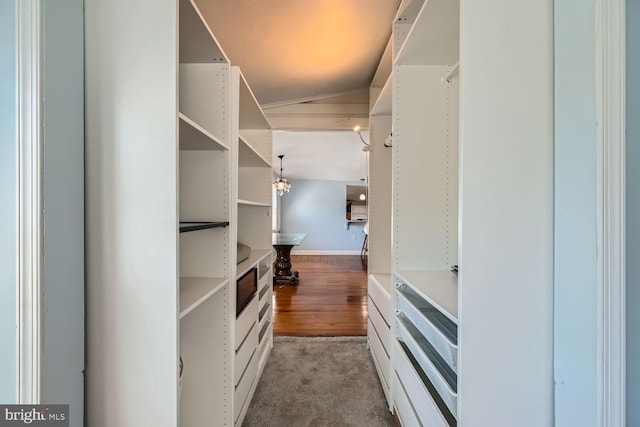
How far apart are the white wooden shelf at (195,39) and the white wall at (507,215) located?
3.03 ft

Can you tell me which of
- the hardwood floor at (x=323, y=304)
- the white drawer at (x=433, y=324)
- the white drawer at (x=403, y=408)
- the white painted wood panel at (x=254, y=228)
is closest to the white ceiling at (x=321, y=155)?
the white painted wood panel at (x=254, y=228)

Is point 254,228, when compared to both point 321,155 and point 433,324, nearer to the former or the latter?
point 433,324

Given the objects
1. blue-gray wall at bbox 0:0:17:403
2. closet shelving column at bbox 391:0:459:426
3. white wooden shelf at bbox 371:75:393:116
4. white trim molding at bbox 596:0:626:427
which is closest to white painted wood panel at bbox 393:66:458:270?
closet shelving column at bbox 391:0:459:426

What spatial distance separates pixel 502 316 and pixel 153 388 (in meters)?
1.14

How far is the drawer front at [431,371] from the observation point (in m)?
0.93

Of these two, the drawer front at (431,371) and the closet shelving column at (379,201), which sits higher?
the closet shelving column at (379,201)

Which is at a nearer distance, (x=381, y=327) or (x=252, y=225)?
(x=381, y=327)

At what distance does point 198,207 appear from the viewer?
1.34 metres

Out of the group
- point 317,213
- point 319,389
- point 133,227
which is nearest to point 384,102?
point 133,227

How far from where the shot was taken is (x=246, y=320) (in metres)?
1.57

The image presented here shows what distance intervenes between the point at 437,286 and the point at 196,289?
1115 millimetres

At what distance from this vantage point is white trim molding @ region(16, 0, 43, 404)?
695mm

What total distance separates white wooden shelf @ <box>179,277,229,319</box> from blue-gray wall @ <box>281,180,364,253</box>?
278 inches

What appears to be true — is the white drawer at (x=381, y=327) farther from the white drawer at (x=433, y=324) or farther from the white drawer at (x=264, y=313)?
the white drawer at (x=264, y=313)
